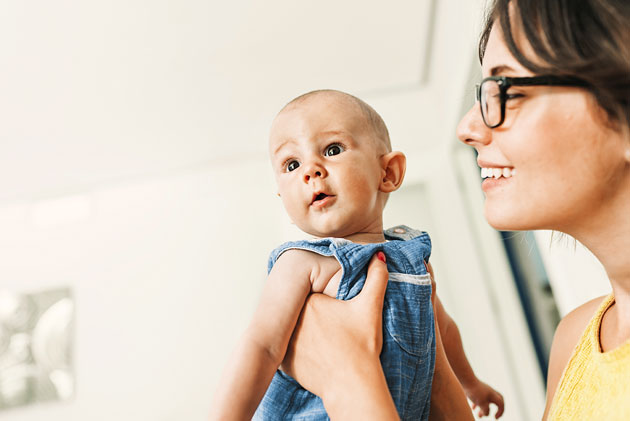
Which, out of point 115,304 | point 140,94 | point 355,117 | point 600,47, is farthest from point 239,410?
point 115,304

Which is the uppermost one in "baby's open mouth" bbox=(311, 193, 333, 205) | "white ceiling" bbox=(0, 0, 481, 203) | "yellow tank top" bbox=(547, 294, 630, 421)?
"white ceiling" bbox=(0, 0, 481, 203)

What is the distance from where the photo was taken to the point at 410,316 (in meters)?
0.92

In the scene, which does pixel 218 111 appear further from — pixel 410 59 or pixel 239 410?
pixel 239 410

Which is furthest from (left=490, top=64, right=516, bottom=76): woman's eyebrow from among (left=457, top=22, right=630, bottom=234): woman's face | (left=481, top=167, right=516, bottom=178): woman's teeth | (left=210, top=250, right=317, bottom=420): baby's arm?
(left=210, top=250, right=317, bottom=420): baby's arm

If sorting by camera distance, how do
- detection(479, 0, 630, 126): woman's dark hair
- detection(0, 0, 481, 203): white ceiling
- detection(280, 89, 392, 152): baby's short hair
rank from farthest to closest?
detection(0, 0, 481, 203): white ceiling, detection(280, 89, 392, 152): baby's short hair, detection(479, 0, 630, 126): woman's dark hair

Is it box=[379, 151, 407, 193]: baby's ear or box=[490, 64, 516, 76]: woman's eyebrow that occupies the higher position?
box=[490, 64, 516, 76]: woman's eyebrow

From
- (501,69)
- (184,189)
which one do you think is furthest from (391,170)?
(184,189)

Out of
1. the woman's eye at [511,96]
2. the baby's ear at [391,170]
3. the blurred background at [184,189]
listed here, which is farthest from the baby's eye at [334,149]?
the blurred background at [184,189]

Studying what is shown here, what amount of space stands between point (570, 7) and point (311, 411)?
0.73 m

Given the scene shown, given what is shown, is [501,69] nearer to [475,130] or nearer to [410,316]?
[475,130]

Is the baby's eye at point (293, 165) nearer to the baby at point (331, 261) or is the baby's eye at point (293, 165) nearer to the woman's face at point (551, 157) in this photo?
the baby at point (331, 261)

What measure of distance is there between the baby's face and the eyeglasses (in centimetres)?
26

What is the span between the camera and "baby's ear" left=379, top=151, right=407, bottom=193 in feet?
3.60

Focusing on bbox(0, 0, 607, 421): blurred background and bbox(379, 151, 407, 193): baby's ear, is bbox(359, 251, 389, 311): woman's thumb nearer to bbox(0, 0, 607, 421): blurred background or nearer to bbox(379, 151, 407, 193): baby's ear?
bbox(379, 151, 407, 193): baby's ear
